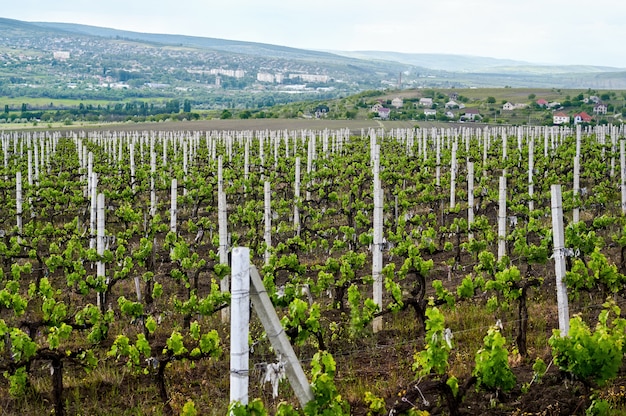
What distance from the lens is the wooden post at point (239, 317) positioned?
19.8 feet

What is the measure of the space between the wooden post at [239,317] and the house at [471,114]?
94.0 m

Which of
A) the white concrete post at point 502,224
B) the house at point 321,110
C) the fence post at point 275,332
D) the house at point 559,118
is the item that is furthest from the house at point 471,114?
the fence post at point 275,332

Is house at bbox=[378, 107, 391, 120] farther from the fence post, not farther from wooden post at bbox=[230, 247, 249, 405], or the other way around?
wooden post at bbox=[230, 247, 249, 405]

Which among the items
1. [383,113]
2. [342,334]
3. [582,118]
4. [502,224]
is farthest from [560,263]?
[383,113]

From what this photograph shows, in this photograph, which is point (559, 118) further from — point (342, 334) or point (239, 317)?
point (239, 317)

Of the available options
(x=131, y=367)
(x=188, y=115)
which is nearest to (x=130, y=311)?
(x=131, y=367)

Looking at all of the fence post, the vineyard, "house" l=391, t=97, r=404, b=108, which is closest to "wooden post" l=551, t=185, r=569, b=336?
the vineyard

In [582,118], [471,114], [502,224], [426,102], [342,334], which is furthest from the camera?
[426,102]

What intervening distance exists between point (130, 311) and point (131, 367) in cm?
99

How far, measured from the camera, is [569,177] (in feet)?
80.6

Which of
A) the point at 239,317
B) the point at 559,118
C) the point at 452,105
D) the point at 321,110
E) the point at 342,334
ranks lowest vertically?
the point at 342,334

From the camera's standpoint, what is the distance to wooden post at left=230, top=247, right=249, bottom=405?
6.04 metres

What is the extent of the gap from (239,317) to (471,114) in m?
99.9

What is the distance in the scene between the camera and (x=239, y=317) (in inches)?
240
